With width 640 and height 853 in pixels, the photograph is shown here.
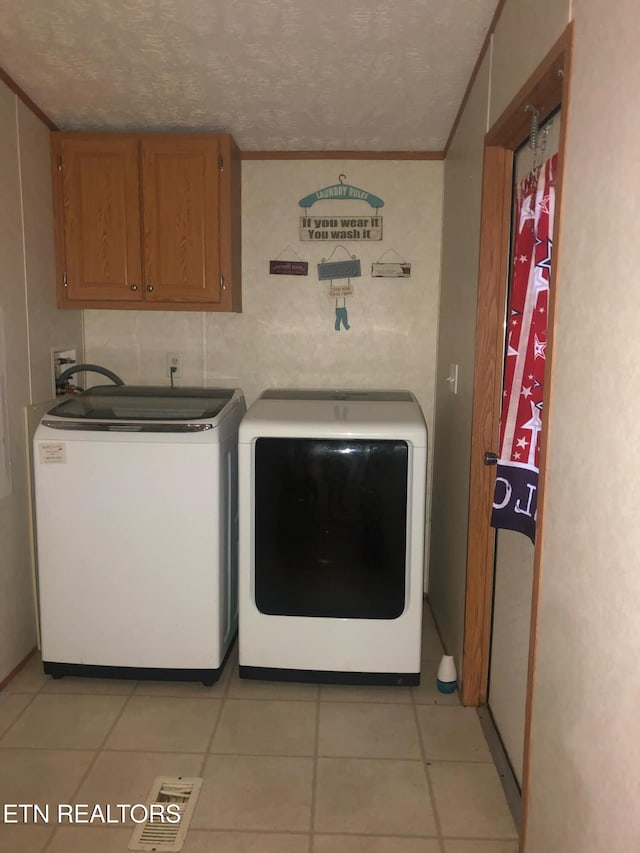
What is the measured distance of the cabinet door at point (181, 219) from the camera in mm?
2805

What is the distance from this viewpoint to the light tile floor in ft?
5.93

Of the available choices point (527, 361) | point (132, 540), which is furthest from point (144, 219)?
point (527, 361)

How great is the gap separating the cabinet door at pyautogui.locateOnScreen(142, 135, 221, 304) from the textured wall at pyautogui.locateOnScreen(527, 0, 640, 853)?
1815 mm

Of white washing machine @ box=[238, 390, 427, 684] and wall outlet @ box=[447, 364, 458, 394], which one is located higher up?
wall outlet @ box=[447, 364, 458, 394]

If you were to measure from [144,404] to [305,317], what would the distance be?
95 centimetres

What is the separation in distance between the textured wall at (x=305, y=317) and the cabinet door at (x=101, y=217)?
0.34m

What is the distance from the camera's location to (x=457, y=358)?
2641mm

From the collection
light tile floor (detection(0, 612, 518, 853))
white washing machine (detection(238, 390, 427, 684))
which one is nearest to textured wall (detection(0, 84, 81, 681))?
light tile floor (detection(0, 612, 518, 853))

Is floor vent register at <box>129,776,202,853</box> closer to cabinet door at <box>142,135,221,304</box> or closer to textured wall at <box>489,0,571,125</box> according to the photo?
cabinet door at <box>142,135,221,304</box>

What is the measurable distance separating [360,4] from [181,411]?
58.1 inches

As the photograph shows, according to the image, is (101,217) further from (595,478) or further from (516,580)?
(595,478)

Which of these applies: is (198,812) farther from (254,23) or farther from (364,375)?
(254,23)

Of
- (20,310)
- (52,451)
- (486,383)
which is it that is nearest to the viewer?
(486,383)

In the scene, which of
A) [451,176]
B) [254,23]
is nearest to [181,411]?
[254,23]
